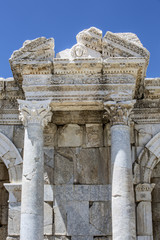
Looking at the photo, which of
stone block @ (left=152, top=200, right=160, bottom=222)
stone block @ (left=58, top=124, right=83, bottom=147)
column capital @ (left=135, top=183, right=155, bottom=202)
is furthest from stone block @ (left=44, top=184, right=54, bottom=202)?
stone block @ (left=152, top=200, right=160, bottom=222)

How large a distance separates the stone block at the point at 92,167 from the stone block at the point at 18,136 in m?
1.59

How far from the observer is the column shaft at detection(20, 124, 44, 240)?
865cm

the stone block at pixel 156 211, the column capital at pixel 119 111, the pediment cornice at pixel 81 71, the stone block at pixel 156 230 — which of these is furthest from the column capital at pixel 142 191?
the pediment cornice at pixel 81 71

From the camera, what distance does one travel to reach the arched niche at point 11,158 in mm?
10625

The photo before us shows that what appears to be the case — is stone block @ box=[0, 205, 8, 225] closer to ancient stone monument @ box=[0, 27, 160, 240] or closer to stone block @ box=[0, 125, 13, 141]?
ancient stone monument @ box=[0, 27, 160, 240]

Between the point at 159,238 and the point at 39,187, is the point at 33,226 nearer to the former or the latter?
the point at 39,187

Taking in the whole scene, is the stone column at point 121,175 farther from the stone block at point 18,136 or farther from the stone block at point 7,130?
the stone block at point 7,130

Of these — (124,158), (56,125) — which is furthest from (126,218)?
(56,125)

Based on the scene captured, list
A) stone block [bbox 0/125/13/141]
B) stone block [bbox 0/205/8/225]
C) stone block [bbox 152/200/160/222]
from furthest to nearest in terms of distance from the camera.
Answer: stone block [bbox 0/205/8/225] → stone block [bbox 152/200/160/222] → stone block [bbox 0/125/13/141]

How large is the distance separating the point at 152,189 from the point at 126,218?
2324 mm

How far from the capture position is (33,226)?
8.63 m

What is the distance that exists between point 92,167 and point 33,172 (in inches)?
94.7

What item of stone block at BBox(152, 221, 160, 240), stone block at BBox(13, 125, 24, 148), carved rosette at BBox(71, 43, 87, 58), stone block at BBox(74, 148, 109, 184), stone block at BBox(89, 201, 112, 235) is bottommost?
stone block at BBox(152, 221, 160, 240)

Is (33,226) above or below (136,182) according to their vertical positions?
below
